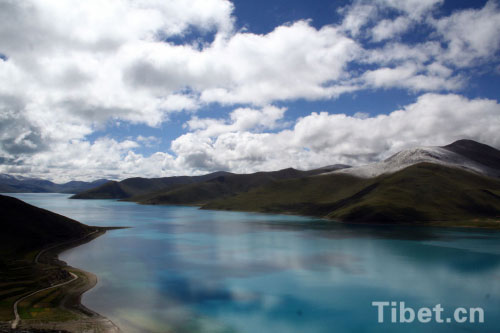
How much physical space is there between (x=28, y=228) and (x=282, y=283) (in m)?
74.3

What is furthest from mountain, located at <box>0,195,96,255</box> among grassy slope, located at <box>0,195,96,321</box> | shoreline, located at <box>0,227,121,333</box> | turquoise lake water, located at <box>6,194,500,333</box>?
shoreline, located at <box>0,227,121,333</box>

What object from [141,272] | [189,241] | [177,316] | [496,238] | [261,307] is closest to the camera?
[177,316]

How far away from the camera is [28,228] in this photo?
88.6 m

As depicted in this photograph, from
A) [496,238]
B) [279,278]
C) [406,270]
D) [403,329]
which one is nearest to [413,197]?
[496,238]

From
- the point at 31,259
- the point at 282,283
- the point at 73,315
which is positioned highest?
the point at 282,283

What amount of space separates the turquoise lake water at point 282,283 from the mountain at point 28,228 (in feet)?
30.0

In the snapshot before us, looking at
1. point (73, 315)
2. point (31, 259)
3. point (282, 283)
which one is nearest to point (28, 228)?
point (31, 259)

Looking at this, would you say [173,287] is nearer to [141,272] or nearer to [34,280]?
[141,272]

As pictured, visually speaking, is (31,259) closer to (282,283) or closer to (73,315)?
(73,315)

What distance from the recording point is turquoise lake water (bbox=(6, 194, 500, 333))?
129 ft

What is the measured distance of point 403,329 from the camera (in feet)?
124

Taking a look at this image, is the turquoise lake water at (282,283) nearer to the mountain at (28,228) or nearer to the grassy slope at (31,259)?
the grassy slope at (31,259)

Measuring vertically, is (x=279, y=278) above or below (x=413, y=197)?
below

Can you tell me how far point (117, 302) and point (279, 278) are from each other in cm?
2788
